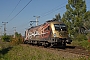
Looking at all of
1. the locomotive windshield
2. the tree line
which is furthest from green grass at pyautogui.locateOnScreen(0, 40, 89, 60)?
the tree line

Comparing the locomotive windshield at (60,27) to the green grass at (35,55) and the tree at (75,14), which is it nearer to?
the green grass at (35,55)

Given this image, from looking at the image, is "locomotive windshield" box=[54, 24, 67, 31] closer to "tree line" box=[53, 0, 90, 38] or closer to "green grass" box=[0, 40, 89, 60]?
"green grass" box=[0, 40, 89, 60]

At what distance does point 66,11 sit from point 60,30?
26394 millimetres

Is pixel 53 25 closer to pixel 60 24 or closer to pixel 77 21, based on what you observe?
pixel 60 24

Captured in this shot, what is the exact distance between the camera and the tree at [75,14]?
43.8 metres

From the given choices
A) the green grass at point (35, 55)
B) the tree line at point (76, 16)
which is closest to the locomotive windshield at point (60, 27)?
the green grass at point (35, 55)

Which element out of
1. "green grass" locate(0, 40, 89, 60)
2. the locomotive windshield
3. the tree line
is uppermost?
the tree line

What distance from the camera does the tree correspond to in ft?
144

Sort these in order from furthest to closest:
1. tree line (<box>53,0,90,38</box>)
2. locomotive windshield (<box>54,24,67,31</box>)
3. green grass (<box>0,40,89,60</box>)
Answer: tree line (<box>53,0,90,38</box>) → locomotive windshield (<box>54,24,67,31</box>) → green grass (<box>0,40,89,60</box>)

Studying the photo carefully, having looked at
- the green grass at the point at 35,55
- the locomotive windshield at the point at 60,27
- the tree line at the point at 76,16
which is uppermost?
the tree line at the point at 76,16

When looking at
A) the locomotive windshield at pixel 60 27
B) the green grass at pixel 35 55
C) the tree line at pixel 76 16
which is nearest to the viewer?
the green grass at pixel 35 55

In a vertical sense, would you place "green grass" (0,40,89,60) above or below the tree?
below

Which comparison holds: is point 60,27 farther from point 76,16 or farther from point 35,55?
point 76,16

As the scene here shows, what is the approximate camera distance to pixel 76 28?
45000 millimetres
